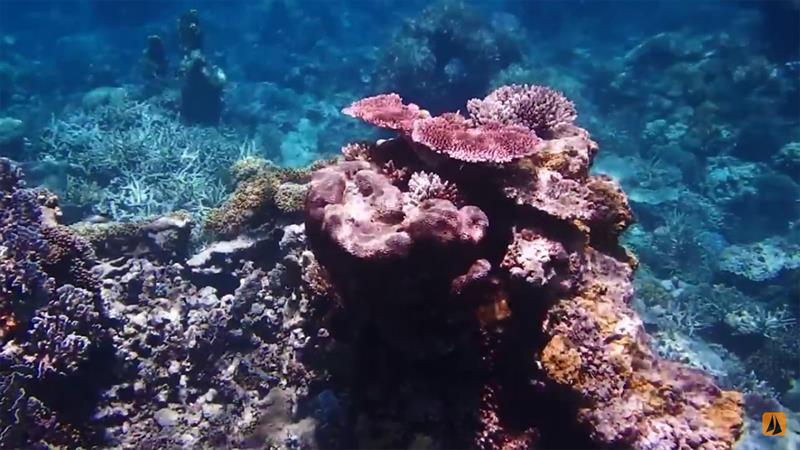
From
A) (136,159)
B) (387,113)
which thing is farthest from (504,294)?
(136,159)

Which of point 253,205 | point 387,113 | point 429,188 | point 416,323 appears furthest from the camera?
point 253,205

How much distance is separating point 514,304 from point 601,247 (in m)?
1.37

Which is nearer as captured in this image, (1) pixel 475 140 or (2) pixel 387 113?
(1) pixel 475 140

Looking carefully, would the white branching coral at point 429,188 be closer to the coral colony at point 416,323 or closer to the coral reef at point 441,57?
the coral colony at point 416,323

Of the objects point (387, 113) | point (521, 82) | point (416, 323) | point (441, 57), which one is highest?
point (441, 57)

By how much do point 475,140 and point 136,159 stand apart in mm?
9996

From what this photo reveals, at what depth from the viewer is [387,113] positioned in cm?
429

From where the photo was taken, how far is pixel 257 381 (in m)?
5.37

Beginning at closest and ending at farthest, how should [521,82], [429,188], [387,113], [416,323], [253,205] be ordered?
[416,323] < [429,188] < [387,113] < [253,205] < [521,82]

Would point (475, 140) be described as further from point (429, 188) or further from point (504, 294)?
point (504, 294)

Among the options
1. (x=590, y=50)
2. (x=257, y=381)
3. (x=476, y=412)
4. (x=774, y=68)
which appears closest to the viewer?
(x=476, y=412)

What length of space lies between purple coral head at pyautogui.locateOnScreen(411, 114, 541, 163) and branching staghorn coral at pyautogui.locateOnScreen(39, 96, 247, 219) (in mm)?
7091

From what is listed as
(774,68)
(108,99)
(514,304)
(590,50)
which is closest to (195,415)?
(514,304)

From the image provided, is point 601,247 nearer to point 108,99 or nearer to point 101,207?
point 101,207
